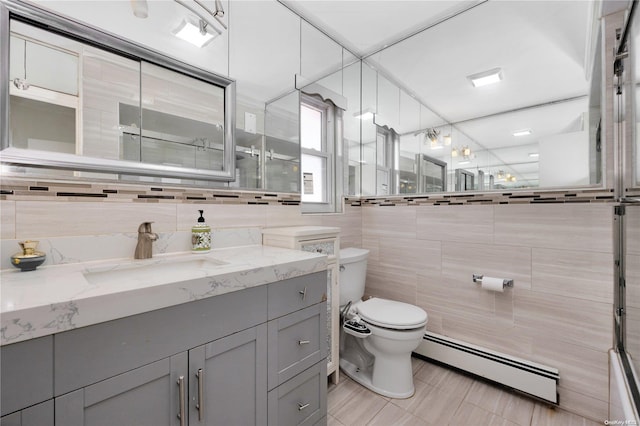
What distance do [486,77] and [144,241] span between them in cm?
231

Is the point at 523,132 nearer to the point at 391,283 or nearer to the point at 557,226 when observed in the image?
the point at 557,226

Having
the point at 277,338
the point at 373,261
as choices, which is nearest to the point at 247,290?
the point at 277,338

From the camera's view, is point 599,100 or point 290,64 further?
point 290,64

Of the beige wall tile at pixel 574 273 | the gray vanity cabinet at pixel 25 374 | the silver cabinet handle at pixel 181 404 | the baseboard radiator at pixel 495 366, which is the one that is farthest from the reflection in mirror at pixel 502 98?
the gray vanity cabinet at pixel 25 374

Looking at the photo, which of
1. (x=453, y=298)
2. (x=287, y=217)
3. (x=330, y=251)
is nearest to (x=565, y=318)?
(x=453, y=298)

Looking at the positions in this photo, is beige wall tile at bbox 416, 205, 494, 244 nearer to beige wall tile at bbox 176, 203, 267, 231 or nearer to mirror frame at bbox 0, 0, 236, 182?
beige wall tile at bbox 176, 203, 267, 231

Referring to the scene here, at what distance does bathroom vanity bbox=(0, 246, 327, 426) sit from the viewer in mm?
623

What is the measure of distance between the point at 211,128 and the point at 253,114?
303 mm

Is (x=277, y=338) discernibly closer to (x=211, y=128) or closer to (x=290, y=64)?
(x=211, y=128)

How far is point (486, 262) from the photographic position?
1.83 m

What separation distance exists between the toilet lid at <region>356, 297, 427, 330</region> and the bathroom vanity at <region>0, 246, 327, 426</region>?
1.72ft

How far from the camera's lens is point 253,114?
1.72 meters

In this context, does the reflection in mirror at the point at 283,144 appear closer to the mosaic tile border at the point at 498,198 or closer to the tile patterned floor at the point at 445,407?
the mosaic tile border at the point at 498,198

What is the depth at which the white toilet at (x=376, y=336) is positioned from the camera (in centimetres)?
165
